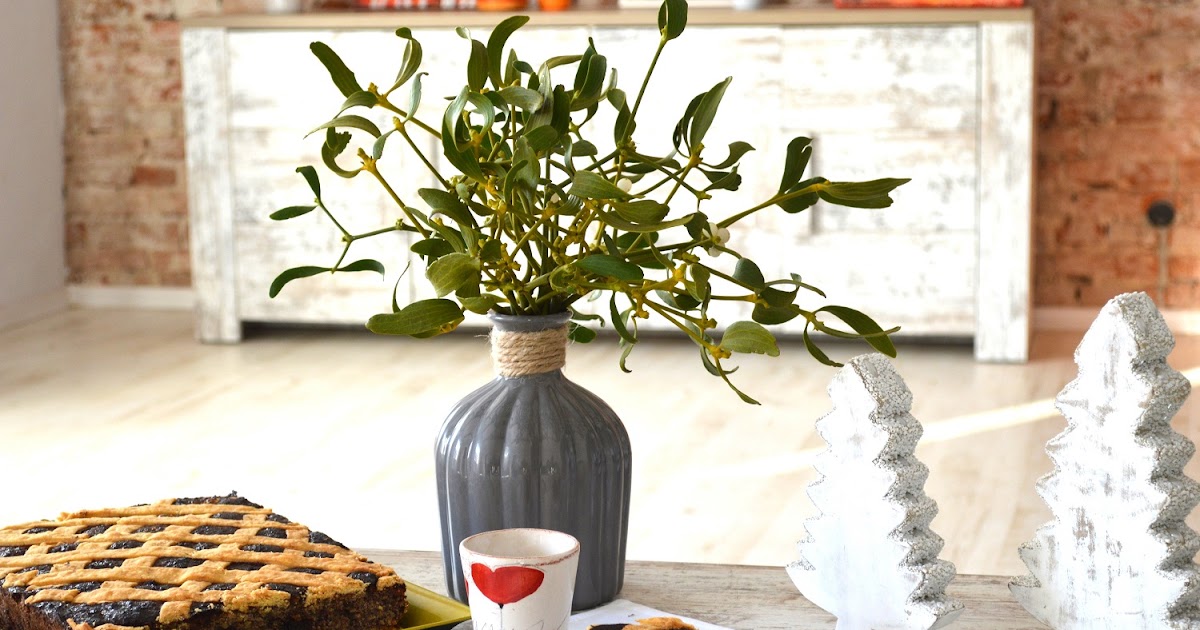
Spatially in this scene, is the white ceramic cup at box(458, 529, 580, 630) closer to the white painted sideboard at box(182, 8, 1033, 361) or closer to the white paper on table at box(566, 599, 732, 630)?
the white paper on table at box(566, 599, 732, 630)

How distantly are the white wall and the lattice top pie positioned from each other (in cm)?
375

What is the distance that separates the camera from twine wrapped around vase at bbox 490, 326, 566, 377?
3.01 ft

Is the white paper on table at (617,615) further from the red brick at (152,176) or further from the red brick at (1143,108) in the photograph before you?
the red brick at (152,176)

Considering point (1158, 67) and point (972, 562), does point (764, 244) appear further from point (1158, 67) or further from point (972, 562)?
point (972, 562)

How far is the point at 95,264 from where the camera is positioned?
15.7 ft

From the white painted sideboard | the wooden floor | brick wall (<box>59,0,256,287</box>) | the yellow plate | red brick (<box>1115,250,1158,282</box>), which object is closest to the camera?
the yellow plate

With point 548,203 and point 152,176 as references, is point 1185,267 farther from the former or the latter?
point 548,203

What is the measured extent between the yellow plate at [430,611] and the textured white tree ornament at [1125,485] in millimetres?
386

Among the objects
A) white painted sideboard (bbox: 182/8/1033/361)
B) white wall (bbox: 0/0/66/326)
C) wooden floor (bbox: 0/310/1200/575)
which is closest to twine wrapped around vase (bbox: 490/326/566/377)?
wooden floor (bbox: 0/310/1200/575)

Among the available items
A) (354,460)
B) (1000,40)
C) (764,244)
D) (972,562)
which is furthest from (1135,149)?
(354,460)

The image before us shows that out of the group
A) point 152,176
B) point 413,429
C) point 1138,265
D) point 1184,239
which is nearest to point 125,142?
point 152,176

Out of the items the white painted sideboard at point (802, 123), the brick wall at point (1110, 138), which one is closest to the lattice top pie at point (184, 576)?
the white painted sideboard at point (802, 123)

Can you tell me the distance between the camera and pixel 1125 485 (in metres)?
0.81

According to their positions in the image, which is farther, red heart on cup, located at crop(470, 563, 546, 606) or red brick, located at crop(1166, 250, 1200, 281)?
red brick, located at crop(1166, 250, 1200, 281)
